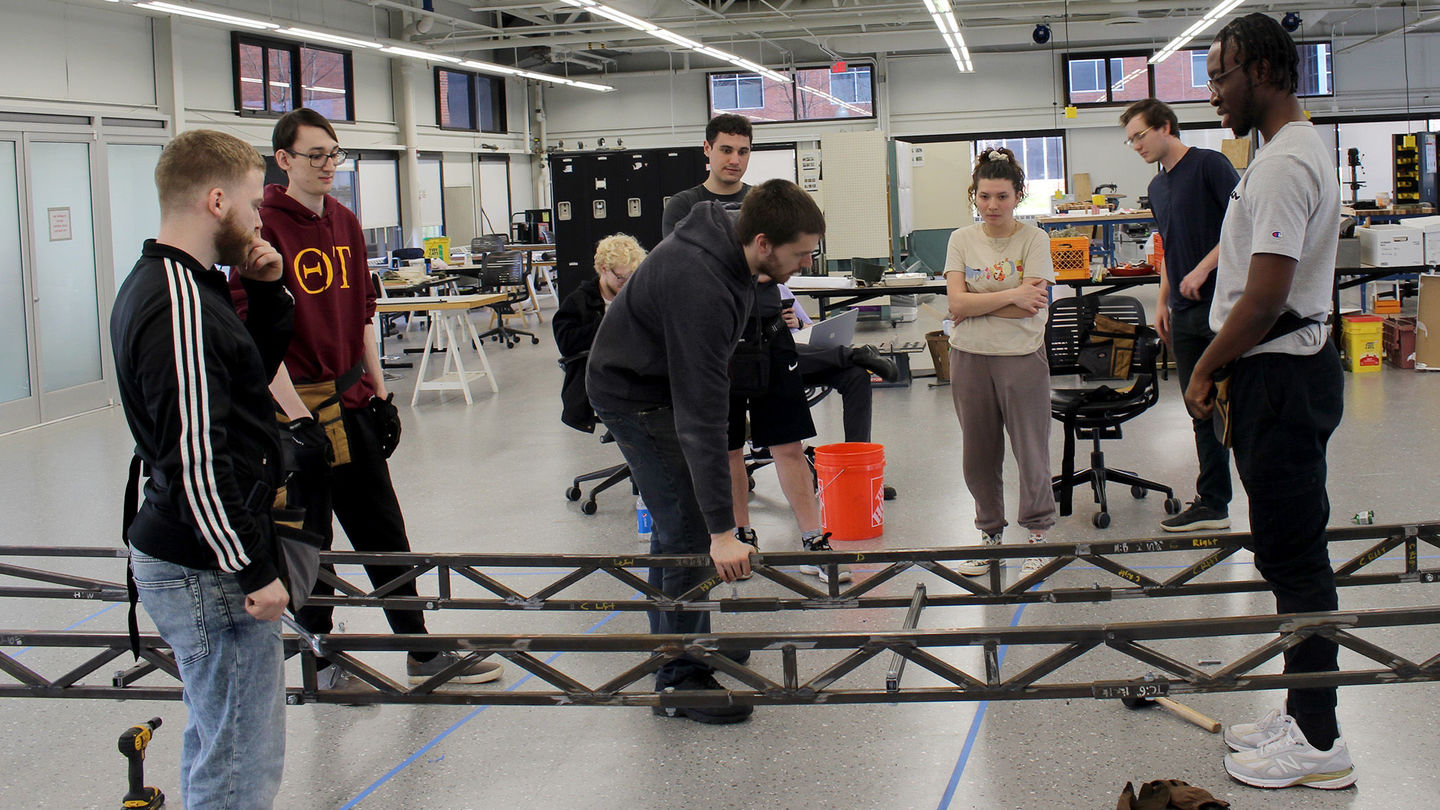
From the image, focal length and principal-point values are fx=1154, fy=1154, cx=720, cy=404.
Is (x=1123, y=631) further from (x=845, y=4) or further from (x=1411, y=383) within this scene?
(x=845, y=4)

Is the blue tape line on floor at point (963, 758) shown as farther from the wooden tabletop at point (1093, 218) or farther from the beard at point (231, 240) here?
the wooden tabletop at point (1093, 218)

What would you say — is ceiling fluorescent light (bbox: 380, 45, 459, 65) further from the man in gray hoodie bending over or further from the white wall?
the man in gray hoodie bending over

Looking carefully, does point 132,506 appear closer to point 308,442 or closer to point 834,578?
point 308,442

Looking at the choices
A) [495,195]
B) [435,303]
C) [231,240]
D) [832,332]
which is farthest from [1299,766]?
[495,195]

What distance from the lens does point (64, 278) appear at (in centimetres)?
944

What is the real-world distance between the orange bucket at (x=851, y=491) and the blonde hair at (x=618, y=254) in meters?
1.16

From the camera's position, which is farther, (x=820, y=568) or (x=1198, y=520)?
(x=1198, y=520)

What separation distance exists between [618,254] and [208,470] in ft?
10.5

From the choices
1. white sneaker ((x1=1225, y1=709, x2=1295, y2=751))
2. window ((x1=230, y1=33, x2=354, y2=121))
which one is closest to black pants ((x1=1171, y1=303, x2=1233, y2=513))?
white sneaker ((x1=1225, y1=709, x2=1295, y2=751))

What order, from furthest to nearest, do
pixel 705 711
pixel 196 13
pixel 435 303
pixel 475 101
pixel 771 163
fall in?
pixel 771 163, pixel 475 101, pixel 196 13, pixel 435 303, pixel 705 711

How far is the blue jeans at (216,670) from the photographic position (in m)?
2.07

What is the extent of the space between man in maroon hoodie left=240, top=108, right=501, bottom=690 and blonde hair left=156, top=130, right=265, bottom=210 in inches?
38.0

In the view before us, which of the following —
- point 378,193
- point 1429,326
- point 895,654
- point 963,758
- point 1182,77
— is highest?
point 1182,77

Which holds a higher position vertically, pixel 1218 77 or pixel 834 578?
pixel 1218 77
